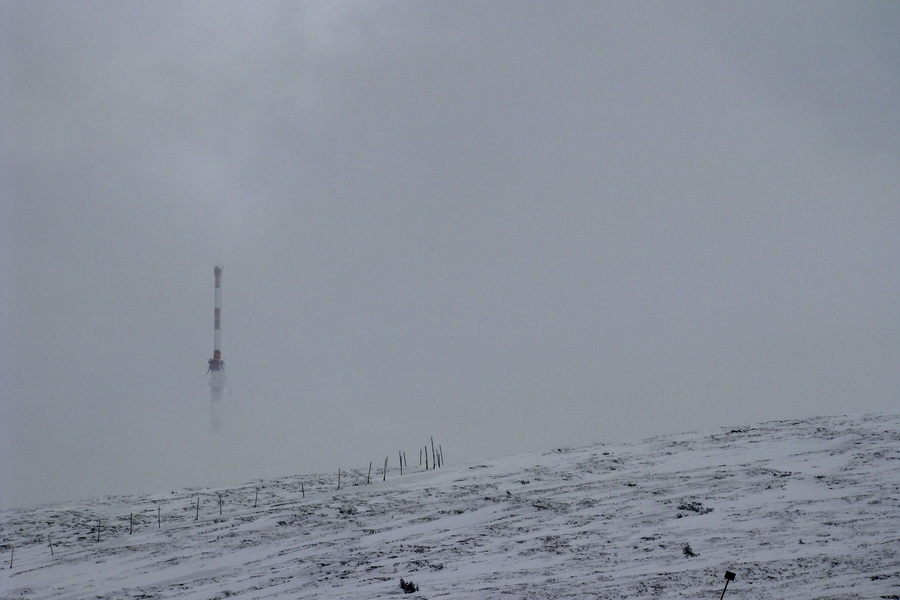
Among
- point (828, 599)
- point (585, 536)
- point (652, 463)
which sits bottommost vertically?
point (828, 599)

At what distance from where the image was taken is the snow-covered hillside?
42.4ft

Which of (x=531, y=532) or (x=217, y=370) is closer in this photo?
(x=531, y=532)

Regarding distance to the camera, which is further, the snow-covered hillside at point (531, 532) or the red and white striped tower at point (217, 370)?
the red and white striped tower at point (217, 370)

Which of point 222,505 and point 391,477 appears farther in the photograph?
point 391,477

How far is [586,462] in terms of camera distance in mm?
21969

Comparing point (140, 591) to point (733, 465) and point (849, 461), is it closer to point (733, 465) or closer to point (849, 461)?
point (733, 465)

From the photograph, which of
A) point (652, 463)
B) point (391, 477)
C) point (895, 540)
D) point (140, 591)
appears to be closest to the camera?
point (895, 540)

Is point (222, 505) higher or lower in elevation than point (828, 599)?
higher

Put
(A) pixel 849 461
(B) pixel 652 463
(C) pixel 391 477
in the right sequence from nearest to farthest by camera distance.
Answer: (A) pixel 849 461 → (B) pixel 652 463 → (C) pixel 391 477

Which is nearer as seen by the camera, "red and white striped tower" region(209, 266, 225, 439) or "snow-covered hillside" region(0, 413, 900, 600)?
"snow-covered hillside" region(0, 413, 900, 600)

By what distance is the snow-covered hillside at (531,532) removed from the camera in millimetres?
12922

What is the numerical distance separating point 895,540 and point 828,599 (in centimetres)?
283

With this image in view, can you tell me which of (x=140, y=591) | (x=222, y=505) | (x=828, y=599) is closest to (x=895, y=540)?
(x=828, y=599)

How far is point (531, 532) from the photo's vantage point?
15805 mm
